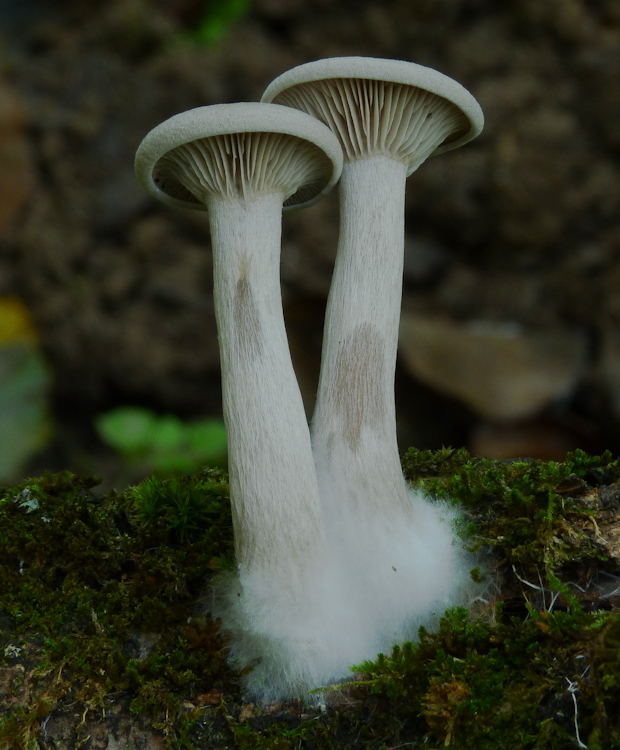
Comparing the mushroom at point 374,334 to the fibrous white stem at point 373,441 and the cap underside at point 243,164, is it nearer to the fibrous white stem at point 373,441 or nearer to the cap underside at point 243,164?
the fibrous white stem at point 373,441

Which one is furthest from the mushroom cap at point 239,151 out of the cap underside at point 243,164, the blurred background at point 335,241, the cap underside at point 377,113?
the blurred background at point 335,241

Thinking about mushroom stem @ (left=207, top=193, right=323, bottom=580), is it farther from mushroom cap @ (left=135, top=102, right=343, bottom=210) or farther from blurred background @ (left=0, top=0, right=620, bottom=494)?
blurred background @ (left=0, top=0, right=620, bottom=494)

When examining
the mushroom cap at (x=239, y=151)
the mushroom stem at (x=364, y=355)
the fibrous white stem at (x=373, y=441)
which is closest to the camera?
the mushroom cap at (x=239, y=151)

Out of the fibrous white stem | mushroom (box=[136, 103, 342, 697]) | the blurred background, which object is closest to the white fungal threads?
the fibrous white stem

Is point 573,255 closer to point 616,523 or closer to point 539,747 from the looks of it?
point 616,523

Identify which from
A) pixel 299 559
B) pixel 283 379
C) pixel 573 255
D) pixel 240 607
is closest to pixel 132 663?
pixel 240 607

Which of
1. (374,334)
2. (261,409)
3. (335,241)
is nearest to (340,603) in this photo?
(261,409)
